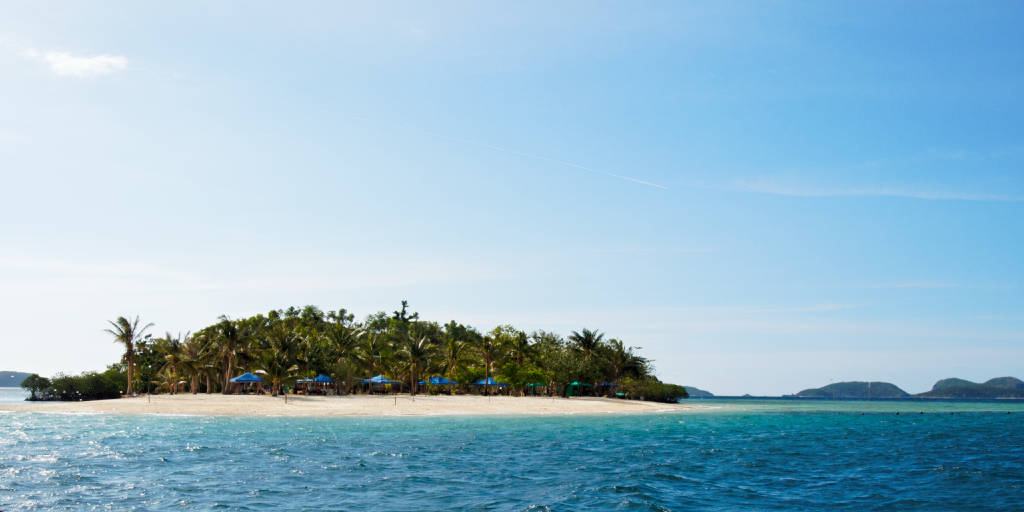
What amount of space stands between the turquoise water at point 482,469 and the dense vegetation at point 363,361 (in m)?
34.9

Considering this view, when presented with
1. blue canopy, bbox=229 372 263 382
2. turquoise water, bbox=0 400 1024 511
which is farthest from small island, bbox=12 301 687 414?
turquoise water, bbox=0 400 1024 511

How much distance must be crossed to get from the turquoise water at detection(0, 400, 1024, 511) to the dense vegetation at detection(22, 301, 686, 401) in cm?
3489

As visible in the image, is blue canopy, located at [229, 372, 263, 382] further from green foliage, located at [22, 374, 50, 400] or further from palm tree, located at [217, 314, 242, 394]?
green foliage, located at [22, 374, 50, 400]

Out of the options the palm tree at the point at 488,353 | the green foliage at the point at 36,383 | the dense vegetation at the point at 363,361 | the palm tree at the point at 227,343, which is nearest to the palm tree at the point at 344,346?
the dense vegetation at the point at 363,361

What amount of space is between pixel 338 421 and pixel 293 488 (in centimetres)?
3195

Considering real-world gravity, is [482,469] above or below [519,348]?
below

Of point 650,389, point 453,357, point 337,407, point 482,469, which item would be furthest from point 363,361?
point 482,469

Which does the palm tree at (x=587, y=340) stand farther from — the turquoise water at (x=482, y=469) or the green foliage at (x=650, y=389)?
the turquoise water at (x=482, y=469)

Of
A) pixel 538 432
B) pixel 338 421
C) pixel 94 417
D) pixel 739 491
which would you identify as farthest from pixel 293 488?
pixel 94 417

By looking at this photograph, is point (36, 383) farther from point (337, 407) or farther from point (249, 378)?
point (337, 407)

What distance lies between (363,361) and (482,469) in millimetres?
→ 66835

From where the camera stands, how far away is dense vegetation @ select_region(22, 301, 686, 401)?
82000 mm

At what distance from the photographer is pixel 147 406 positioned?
6291 cm

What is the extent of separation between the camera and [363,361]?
297 ft
